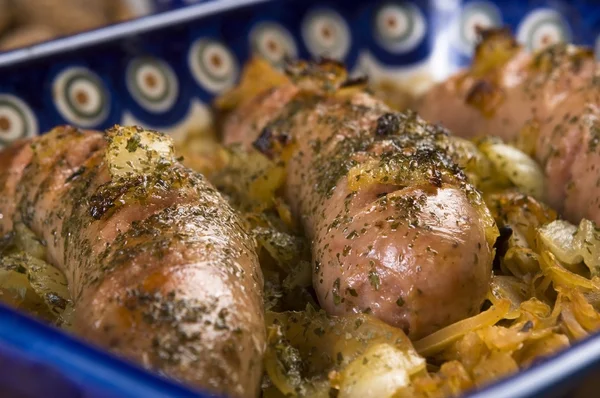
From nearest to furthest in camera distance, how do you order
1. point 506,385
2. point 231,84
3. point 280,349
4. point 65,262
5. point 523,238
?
point 506,385 < point 280,349 < point 65,262 < point 523,238 < point 231,84

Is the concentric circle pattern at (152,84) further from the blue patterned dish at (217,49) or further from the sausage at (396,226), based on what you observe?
the sausage at (396,226)

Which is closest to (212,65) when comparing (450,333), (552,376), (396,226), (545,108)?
(545,108)

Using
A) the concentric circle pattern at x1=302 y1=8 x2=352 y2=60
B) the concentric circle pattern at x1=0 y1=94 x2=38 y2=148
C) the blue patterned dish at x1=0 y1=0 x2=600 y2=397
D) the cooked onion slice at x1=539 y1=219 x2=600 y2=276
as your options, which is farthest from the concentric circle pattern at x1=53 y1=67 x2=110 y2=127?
the cooked onion slice at x1=539 y1=219 x2=600 y2=276

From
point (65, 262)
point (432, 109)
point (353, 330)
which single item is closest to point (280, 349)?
point (353, 330)

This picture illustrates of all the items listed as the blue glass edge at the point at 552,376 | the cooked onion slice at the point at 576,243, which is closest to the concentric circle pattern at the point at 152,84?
the cooked onion slice at the point at 576,243

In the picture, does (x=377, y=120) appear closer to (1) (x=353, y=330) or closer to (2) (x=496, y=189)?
(2) (x=496, y=189)

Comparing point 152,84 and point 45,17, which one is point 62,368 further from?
point 45,17
